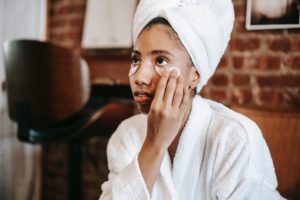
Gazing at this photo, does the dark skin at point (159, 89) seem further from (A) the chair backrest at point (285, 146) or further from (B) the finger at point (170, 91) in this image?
(A) the chair backrest at point (285, 146)

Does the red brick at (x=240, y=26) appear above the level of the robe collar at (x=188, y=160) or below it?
above

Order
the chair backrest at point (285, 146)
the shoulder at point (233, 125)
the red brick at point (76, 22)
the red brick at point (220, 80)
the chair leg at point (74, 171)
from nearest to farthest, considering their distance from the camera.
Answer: the shoulder at point (233, 125), the chair backrest at point (285, 146), the red brick at point (220, 80), the chair leg at point (74, 171), the red brick at point (76, 22)

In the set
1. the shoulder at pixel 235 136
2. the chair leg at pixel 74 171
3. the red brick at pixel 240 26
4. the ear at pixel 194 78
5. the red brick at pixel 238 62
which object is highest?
the red brick at pixel 240 26

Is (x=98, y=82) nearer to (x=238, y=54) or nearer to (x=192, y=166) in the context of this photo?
(x=238, y=54)

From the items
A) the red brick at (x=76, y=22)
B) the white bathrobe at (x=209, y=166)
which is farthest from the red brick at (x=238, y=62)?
the red brick at (x=76, y=22)

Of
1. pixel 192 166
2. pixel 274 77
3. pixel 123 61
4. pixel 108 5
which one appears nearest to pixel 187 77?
pixel 192 166

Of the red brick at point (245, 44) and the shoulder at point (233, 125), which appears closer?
the shoulder at point (233, 125)

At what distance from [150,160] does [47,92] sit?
1011 mm

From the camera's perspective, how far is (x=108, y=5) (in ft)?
7.09

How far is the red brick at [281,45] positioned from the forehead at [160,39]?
787 mm

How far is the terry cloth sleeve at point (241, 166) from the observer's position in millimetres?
875

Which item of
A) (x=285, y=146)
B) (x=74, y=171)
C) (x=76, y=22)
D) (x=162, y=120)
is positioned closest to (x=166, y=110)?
(x=162, y=120)

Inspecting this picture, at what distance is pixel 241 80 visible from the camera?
1.64m

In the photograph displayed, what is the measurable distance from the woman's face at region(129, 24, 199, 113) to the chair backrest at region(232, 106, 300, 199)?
544 mm
